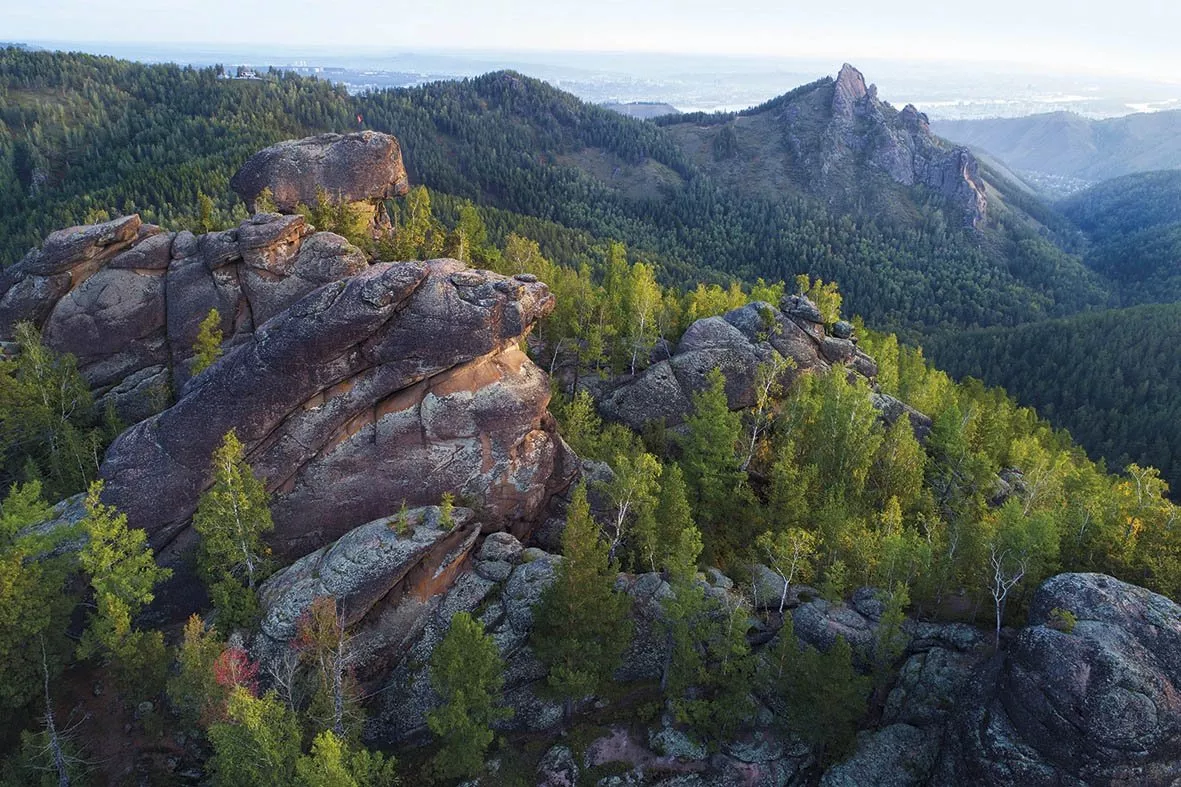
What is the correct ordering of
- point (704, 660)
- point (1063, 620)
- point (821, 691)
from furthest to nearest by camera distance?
point (704, 660), point (821, 691), point (1063, 620)

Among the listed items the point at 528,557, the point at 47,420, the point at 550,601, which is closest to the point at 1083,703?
the point at 550,601

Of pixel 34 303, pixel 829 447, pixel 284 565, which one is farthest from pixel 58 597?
pixel 829 447

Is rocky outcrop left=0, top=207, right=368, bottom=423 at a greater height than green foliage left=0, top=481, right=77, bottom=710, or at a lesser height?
greater

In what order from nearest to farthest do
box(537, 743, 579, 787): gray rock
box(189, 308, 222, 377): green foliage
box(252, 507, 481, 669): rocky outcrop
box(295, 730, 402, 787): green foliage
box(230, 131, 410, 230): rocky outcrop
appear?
box(295, 730, 402, 787): green foliage, box(537, 743, 579, 787): gray rock, box(252, 507, 481, 669): rocky outcrop, box(189, 308, 222, 377): green foliage, box(230, 131, 410, 230): rocky outcrop

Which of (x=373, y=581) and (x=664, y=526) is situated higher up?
(x=664, y=526)

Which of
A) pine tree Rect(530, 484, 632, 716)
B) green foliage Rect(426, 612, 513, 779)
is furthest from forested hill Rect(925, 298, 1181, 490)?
green foliage Rect(426, 612, 513, 779)

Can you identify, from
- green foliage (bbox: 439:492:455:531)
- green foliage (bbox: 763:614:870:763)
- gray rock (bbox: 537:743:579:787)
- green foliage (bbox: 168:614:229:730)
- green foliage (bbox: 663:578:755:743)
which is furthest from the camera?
green foliage (bbox: 439:492:455:531)

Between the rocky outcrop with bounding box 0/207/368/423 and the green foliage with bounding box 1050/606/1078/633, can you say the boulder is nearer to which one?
the rocky outcrop with bounding box 0/207/368/423

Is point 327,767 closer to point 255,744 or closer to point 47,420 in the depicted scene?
point 255,744
